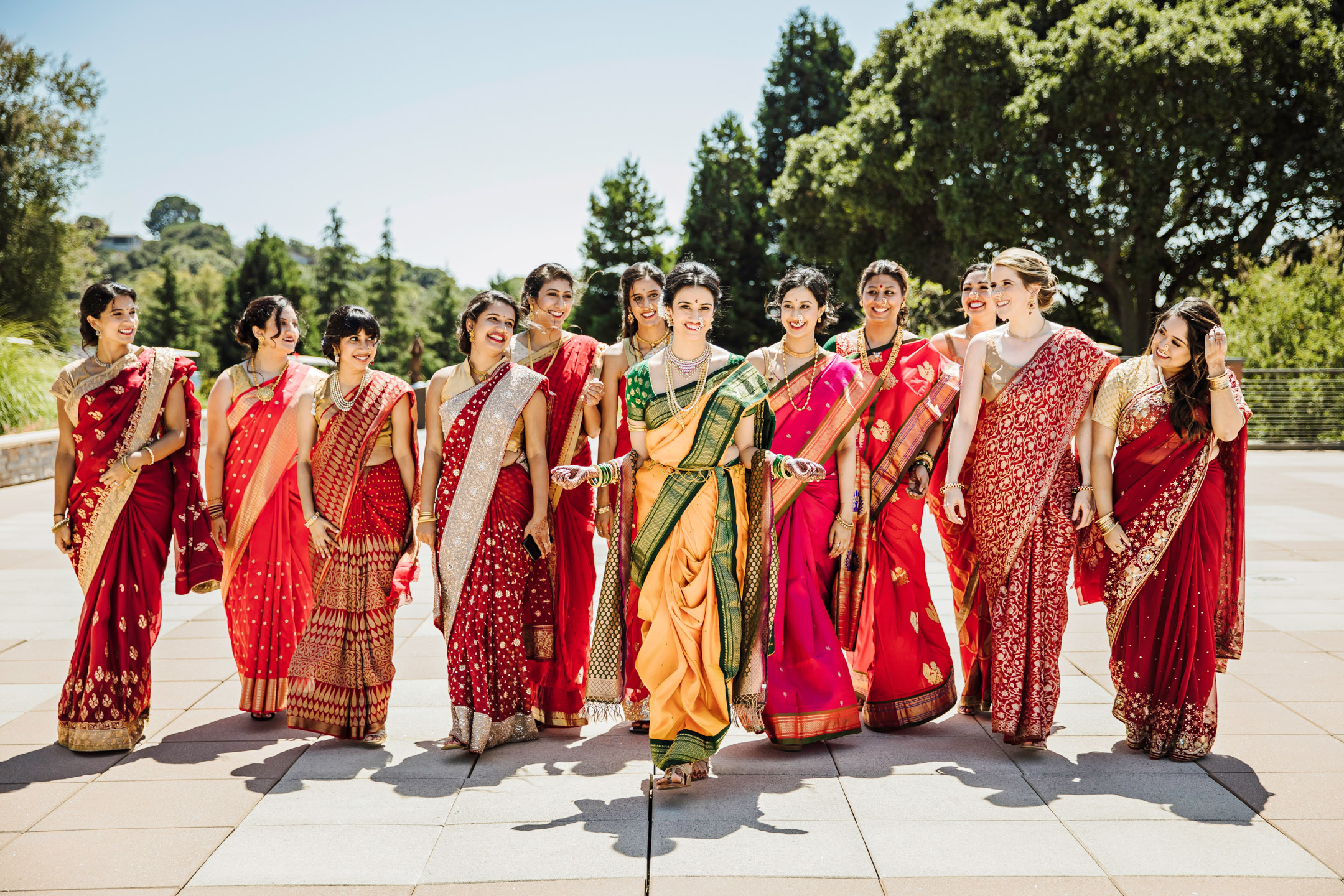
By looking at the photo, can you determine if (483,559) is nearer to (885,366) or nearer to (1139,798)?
(885,366)

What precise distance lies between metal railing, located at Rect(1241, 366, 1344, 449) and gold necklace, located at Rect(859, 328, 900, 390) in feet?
47.9

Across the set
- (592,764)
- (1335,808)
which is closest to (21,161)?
(592,764)

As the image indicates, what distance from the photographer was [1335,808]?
329 cm

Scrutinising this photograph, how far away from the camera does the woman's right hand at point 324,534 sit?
408 centimetres

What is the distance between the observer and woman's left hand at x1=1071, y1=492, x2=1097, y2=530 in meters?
3.93

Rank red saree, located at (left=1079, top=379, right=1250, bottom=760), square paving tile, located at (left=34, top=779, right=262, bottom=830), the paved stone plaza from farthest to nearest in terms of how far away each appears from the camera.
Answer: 1. red saree, located at (left=1079, top=379, right=1250, bottom=760)
2. square paving tile, located at (left=34, top=779, right=262, bottom=830)
3. the paved stone plaza

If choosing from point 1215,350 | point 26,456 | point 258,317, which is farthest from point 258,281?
point 1215,350

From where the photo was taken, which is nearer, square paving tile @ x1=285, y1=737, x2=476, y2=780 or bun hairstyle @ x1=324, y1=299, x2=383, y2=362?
square paving tile @ x1=285, y1=737, x2=476, y2=780

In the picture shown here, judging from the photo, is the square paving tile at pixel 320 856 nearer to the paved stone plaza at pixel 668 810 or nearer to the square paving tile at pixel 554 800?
the paved stone plaza at pixel 668 810

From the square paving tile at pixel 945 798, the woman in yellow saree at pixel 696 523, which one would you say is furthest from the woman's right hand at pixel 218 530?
the square paving tile at pixel 945 798

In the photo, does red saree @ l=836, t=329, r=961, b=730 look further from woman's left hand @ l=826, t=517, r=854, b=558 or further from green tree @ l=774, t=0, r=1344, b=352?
green tree @ l=774, t=0, r=1344, b=352

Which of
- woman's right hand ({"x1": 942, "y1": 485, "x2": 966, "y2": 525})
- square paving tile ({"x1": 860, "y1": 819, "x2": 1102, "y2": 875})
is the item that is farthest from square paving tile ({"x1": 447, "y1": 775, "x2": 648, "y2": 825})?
woman's right hand ({"x1": 942, "y1": 485, "x2": 966, "y2": 525})

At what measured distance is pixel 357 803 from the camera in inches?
A: 134

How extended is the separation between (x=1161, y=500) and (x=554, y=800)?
8.28ft
